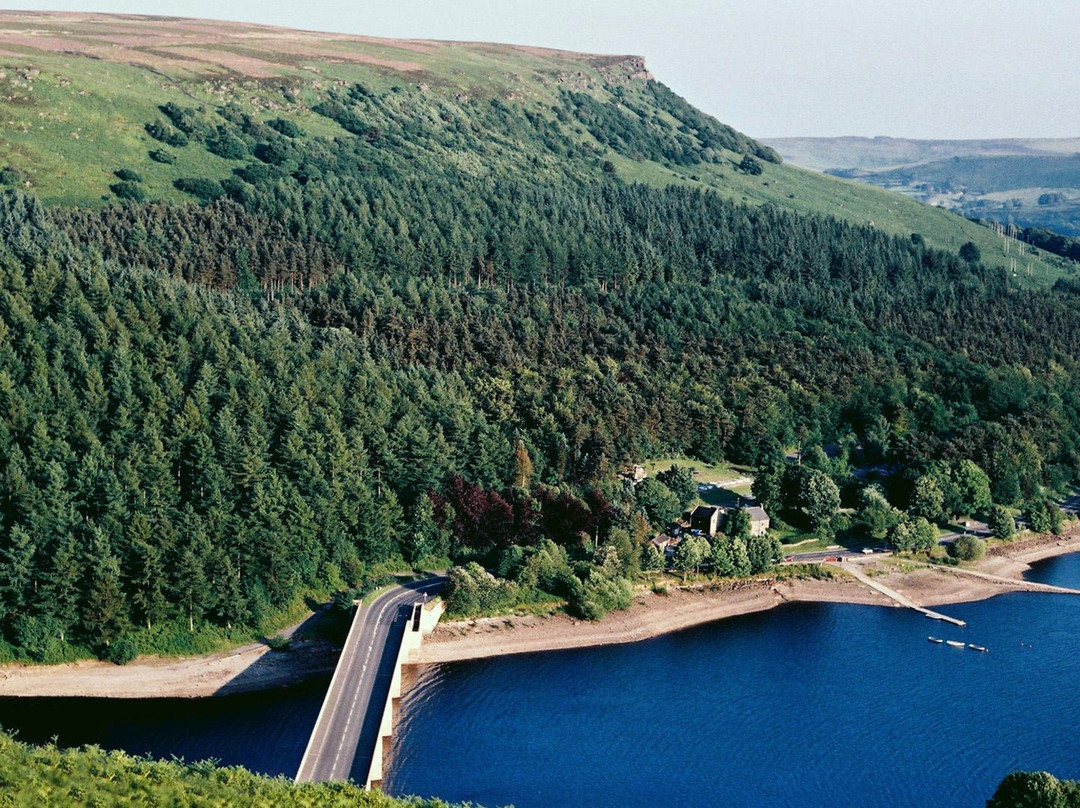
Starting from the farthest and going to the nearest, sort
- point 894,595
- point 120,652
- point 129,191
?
point 129,191 → point 894,595 → point 120,652

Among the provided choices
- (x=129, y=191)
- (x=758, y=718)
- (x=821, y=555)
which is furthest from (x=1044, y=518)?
(x=129, y=191)

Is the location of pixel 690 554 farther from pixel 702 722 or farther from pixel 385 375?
pixel 385 375

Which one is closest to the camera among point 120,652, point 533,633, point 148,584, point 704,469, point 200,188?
point 120,652

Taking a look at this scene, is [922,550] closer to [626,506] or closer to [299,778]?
[626,506]

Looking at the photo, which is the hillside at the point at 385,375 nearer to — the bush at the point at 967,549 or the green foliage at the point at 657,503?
the green foliage at the point at 657,503

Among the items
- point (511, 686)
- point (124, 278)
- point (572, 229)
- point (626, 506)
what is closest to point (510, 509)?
point (626, 506)

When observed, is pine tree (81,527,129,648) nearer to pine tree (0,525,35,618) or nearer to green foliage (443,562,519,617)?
pine tree (0,525,35,618)

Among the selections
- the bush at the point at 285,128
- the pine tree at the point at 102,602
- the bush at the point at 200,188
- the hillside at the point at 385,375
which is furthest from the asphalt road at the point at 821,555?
the bush at the point at 285,128
